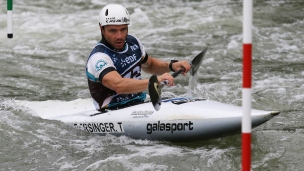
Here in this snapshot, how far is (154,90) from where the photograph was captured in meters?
5.23

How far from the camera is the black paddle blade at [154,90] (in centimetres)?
519

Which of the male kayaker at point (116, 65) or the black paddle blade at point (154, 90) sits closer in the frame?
the black paddle blade at point (154, 90)

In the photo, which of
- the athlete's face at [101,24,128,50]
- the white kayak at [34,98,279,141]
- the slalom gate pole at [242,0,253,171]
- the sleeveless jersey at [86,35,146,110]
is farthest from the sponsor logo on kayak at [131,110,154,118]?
the slalom gate pole at [242,0,253,171]

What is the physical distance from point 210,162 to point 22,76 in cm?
431

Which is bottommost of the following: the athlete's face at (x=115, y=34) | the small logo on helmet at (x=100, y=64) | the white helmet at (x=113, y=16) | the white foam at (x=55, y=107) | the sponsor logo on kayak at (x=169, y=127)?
the white foam at (x=55, y=107)

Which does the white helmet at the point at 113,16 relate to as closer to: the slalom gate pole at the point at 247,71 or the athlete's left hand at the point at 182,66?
the athlete's left hand at the point at 182,66

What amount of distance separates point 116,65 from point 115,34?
27 centimetres

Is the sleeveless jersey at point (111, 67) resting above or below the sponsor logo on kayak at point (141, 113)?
above

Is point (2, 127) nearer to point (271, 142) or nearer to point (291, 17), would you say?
point (271, 142)

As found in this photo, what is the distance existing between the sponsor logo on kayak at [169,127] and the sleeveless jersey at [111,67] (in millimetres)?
438

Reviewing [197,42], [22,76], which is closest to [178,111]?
[22,76]

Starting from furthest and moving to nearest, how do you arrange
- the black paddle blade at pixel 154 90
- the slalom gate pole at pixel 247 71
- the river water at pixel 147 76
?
the river water at pixel 147 76 < the black paddle blade at pixel 154 90 < the slalom gate pole at pixel 247 71

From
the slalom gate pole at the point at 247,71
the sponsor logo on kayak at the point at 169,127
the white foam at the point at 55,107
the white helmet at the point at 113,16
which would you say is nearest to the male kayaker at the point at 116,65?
the white helmet at the point at 113,16

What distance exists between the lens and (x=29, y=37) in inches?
451
